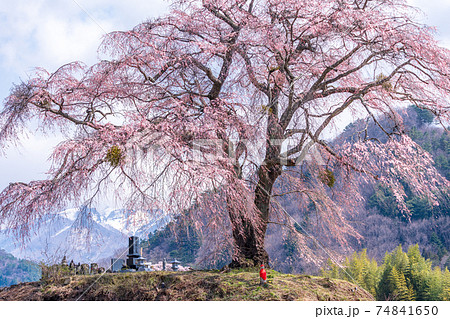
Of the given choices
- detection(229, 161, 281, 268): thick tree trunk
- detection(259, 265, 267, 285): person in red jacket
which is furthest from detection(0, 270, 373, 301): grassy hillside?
detection(229, 161, 281, 268): thick tree trunk

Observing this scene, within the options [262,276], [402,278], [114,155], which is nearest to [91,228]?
[114,155]

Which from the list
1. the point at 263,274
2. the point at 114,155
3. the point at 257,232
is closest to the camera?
the point at 114,155

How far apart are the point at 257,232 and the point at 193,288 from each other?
4.84 ft

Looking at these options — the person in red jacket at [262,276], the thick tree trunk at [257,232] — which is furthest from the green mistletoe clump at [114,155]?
the person in red jacket at [262,276]

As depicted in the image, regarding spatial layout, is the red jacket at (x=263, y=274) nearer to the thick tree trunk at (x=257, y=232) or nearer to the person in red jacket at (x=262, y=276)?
the person in red jacket at (x=262, y=276)

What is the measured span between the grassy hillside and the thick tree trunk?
373 mm

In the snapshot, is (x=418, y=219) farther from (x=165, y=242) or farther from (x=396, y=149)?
(x=396, y=149)

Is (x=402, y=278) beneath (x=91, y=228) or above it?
beneath

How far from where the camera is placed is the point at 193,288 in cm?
583

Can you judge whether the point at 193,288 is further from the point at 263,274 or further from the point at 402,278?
the point at 402,278

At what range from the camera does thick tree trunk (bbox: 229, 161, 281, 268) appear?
6.73m

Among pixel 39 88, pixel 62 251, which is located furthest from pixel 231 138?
pixel 62 251

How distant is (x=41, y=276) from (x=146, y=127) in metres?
3.71

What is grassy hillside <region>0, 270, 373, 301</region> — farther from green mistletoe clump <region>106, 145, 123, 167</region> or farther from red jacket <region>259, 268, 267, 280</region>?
green mistletoe clump <region>106, 145, 123, 167</region>
